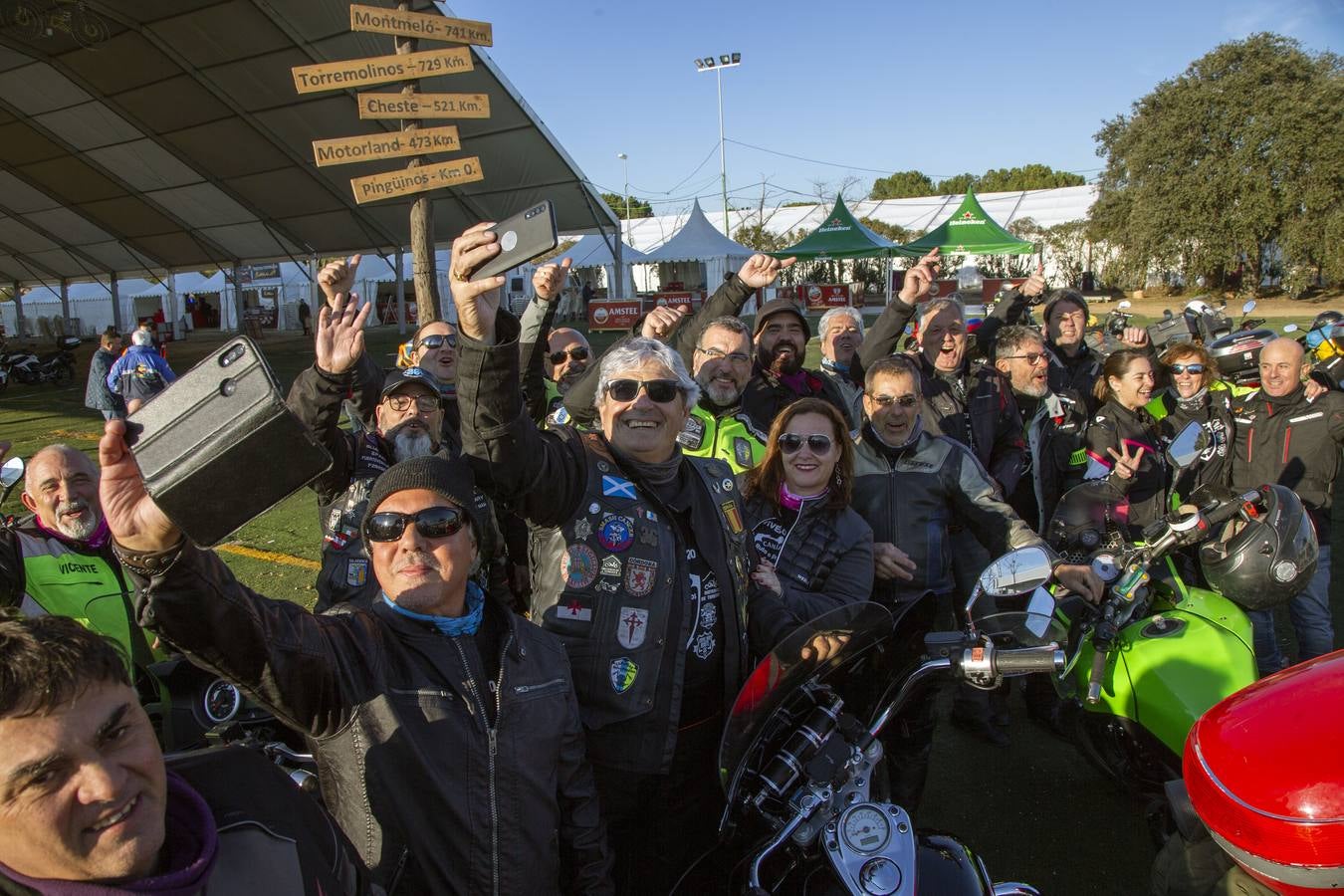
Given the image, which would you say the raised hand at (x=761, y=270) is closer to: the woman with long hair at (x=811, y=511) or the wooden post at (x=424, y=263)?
the woman with long hair at (x=811, y=511)

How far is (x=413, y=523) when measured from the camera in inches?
72.3

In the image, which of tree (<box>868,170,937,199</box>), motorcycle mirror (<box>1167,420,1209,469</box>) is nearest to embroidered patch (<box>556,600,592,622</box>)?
motorcycle mirror (<box>1167,420,1209,469</box>)

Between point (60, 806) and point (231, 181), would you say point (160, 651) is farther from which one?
point (231, 181)

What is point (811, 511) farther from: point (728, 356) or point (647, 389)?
point (728, 356)

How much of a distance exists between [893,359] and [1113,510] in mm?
1048

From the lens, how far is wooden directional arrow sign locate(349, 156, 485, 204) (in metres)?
4.73

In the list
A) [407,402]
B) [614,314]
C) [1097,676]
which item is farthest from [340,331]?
[614,314]

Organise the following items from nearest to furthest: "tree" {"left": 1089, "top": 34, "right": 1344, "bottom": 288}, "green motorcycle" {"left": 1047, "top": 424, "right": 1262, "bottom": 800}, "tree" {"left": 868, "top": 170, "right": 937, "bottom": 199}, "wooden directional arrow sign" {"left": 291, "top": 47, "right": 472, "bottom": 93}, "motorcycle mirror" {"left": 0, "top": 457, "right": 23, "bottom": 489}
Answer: "green motorcycle" {"left": 1047, "top": 424, "right": 1262, "bottom": 800}
"motorcycle mirror" {"left": 0, "top": 457, "right": 23, "bottom": 489}
"wooden directional arrow sign" {"left": 291, "top": 47, "right": 472, "bottom": 93}
"tree" {"left": 1089, "top": 34, "right": 1344, "bottom": 288}
"tree" {"left": 868, "top": 170, "right": 937, "bottom": 199}

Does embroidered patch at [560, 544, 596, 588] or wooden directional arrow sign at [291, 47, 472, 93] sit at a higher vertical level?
wooden directional arrow sign at [291, 47, 472, 93]

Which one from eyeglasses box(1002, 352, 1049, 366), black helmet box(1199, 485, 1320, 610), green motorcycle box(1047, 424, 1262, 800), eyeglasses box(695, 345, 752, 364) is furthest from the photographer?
eyeglasses box(1002, 352, 1049, 366)

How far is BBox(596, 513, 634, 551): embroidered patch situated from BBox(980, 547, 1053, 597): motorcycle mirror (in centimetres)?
91

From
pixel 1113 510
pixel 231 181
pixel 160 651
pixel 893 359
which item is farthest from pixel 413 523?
pixel 231 181

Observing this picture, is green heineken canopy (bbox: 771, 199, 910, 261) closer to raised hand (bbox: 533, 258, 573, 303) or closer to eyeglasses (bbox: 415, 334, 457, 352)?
eyeglasses (bbox: 415, 334, 457, 352)

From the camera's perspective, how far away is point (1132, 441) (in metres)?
4.45
